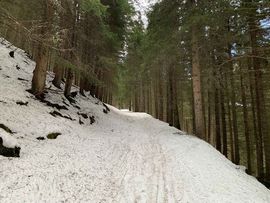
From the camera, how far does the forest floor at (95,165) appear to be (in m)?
6.92

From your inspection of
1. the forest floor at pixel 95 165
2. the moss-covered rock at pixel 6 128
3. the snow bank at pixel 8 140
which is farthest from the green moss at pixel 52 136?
the snow bank at pixel 8 140

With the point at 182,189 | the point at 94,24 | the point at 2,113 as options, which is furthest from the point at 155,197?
the point at 94,24

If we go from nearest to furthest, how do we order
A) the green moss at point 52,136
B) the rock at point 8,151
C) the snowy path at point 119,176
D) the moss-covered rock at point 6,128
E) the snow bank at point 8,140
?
the snowy path at point 119,176 → the rock at point 8,151 → the snow bank at point 8,140 → the moss-covered rock at point 6,128 → the green moss at point 52,136

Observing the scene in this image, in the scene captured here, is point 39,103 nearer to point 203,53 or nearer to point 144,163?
point 144,163

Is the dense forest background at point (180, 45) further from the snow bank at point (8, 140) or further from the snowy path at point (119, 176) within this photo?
the snowy path at point (119, 176)

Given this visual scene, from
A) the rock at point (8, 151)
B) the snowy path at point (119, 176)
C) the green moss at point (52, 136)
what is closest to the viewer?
the snowy path at point (119, 176)

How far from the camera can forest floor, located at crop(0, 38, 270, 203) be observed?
272 inches

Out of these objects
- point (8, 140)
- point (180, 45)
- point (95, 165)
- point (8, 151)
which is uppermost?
point (180, 45)

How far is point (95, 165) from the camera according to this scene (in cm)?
912

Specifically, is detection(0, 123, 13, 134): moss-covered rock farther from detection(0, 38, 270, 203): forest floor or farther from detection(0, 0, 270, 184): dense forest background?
detection(0, 0, 270, 184): dense forest background

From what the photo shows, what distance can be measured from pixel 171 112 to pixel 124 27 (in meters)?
7.41

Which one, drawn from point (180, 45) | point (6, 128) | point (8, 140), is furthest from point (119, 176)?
point (180, 45)

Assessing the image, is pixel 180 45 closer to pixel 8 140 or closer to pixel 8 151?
pixel 8 140

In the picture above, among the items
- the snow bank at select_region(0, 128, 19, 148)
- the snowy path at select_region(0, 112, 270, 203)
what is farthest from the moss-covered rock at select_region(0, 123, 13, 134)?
the snowy path at select_region(0, 112, 270, 203)
